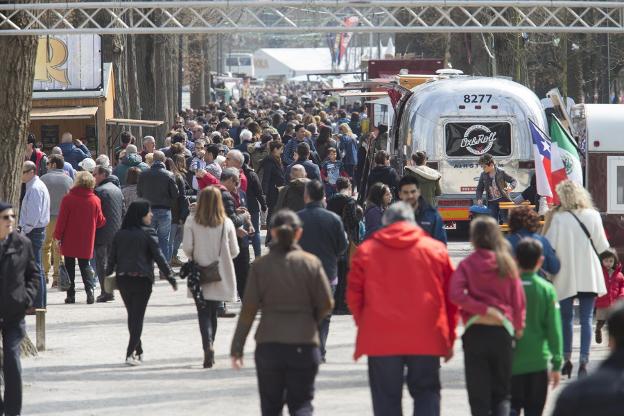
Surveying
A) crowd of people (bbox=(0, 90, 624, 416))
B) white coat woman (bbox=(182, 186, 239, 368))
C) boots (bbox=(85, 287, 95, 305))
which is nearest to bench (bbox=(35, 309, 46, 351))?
crowd of people (bbox=(0, 90, 624, 416))

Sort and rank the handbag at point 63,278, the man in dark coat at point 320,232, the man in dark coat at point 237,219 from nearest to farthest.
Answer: the man in dark coat at point 320,232
the man in dark coat at point 237,219
the handbag at point 63,278

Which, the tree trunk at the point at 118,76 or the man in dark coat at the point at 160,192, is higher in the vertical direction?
the tree trunk at the point at 118,76

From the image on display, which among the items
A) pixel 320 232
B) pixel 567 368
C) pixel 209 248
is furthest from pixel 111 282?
pixel 567 368

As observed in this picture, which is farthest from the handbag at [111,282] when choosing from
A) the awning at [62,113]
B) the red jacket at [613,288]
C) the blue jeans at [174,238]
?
the awning at [62,113]

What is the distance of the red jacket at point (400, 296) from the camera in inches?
313

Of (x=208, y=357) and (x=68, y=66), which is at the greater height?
(x=68, y=66)

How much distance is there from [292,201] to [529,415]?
625 centimetres

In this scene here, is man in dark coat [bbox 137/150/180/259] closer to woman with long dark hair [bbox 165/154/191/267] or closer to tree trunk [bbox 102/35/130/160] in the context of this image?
woman with long dark hair [bbox 165/154/191/267]

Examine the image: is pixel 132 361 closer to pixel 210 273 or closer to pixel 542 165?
pixel 210 273

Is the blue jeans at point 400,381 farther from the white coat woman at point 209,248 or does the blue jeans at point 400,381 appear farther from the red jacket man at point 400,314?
the white coat woman at point 209,248

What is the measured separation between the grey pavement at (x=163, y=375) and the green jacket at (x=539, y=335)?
1.57 meters

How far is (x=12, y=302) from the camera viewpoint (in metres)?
9.51

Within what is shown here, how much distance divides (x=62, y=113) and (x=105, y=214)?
12416mm

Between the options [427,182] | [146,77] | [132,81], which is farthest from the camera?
[146,77]
